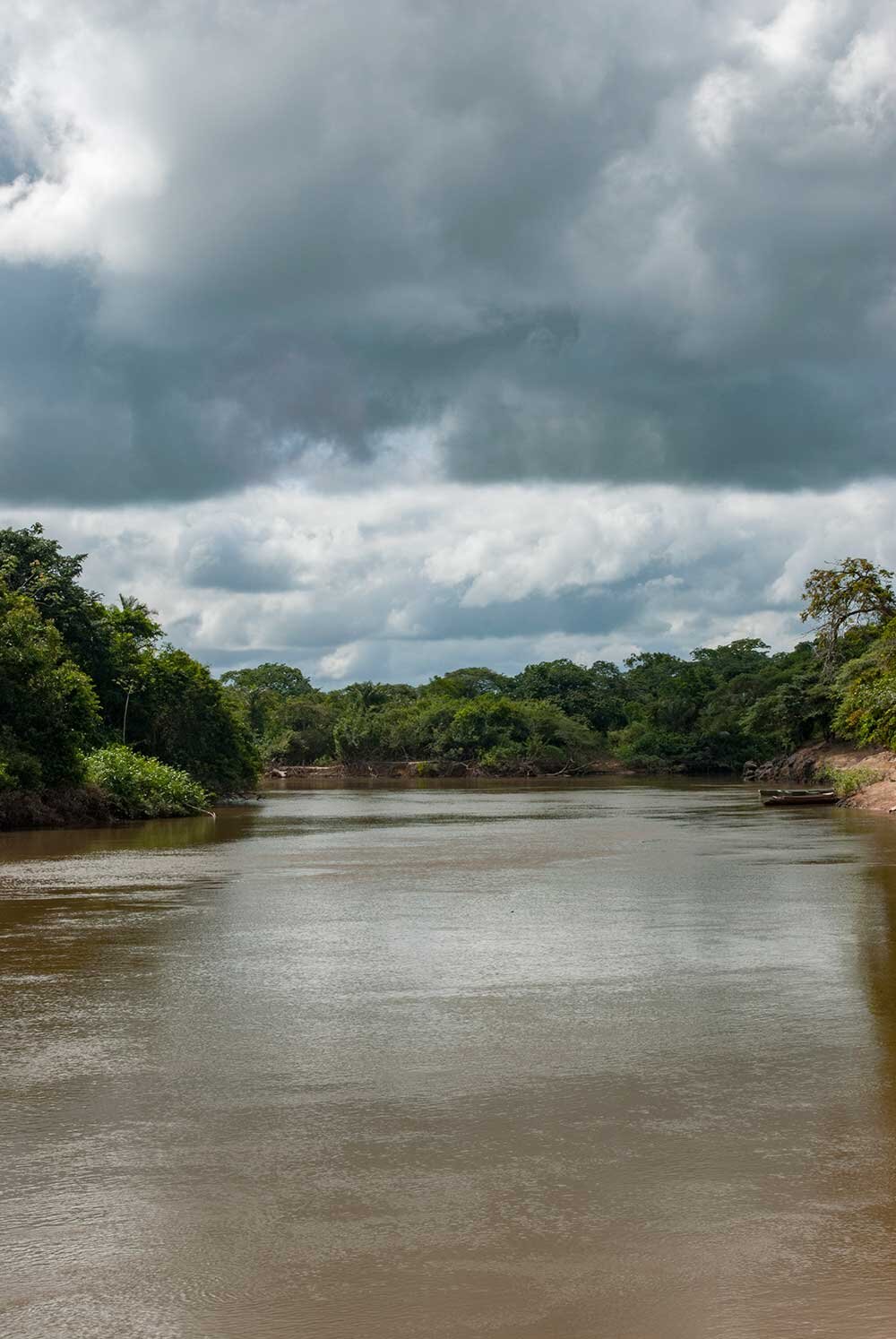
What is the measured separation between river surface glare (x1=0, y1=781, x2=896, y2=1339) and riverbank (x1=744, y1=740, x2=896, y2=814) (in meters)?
24.4

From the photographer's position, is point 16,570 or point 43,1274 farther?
point 16,570

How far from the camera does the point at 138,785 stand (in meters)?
34.6

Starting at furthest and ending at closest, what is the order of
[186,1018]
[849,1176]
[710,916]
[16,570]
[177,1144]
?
[16,570]
[710,916]
[186,1018]
[177,1144]
[849,1176]

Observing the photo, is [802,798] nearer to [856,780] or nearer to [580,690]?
[856,780]

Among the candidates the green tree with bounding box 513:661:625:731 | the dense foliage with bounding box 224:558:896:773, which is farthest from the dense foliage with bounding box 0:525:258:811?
the green tree with bounding box 513:661:625:731

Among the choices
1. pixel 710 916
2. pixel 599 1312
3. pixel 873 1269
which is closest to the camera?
pixel 599 1312

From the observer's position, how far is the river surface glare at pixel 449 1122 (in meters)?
4.44

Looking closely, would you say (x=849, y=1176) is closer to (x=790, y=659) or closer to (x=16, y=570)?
(x=16, y=570)

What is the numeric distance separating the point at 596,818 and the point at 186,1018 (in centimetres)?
2895

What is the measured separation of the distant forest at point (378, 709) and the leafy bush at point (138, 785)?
0.21ft

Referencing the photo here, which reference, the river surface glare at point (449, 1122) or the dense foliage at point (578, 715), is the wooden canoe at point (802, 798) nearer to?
the dense foliage at point (578, 715)

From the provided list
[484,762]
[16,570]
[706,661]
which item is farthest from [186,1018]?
[706,661]

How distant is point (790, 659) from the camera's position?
299ft

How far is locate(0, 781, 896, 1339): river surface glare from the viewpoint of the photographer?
4.44 meters
